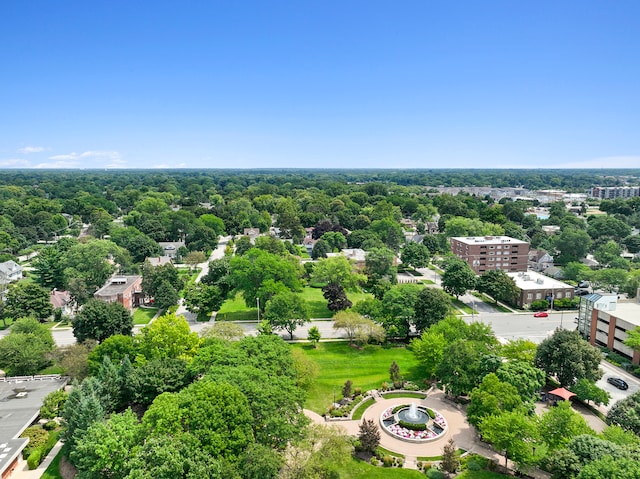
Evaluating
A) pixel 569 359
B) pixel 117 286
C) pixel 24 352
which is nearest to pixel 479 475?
pixel 569 359

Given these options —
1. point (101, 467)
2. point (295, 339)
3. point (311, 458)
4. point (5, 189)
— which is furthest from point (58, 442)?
point (5, 189)

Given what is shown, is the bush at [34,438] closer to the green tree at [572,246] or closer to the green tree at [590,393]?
the green tree at [590,393]

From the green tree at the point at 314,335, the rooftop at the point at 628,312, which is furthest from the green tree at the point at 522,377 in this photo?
the green tree at the point at 314,335

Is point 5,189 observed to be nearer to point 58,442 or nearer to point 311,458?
point 58,442

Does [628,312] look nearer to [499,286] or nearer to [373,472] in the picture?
[499,286]

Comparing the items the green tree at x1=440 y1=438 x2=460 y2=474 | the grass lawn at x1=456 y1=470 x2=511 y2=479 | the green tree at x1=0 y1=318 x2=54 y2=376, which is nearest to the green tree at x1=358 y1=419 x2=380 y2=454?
the green tree at x1=440 y1=438 x2=460 y2=474

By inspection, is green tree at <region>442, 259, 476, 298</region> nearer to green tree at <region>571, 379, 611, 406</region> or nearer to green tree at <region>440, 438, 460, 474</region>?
green tree at <region>571, 379, 611, 406</region>
